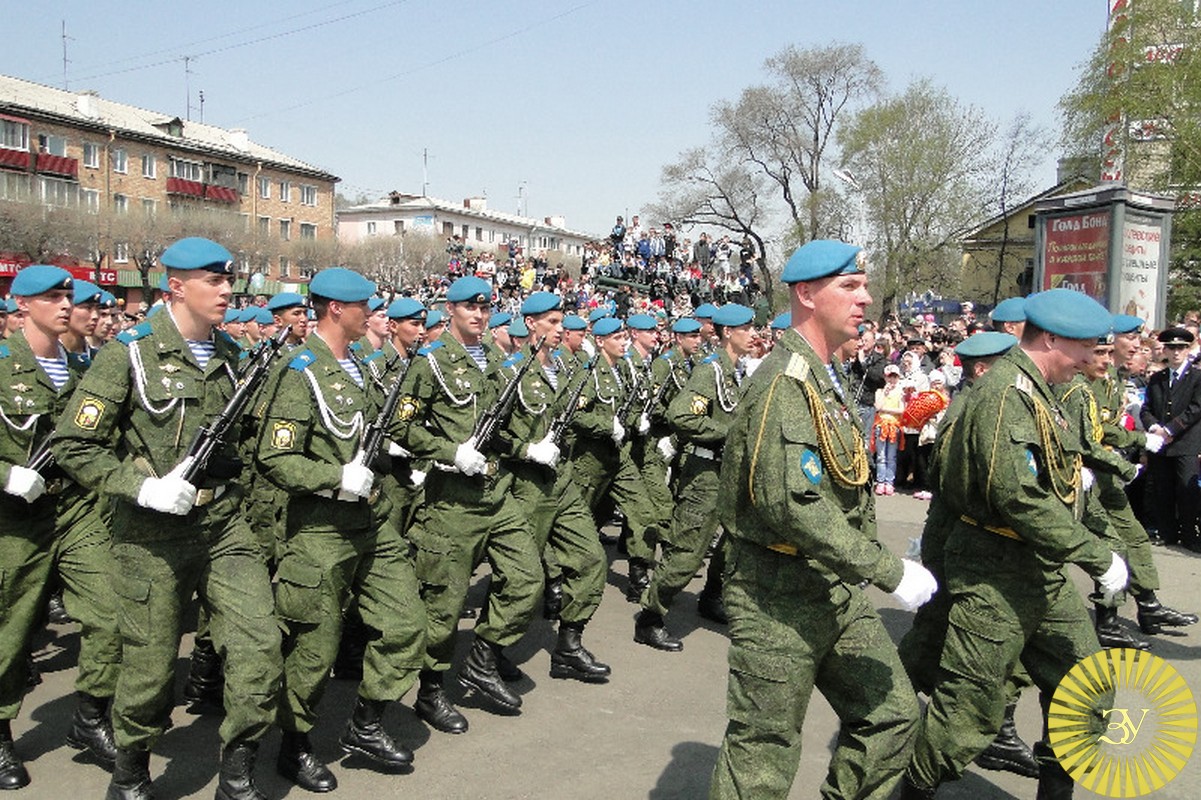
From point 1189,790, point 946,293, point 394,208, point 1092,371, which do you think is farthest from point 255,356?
point 394,208

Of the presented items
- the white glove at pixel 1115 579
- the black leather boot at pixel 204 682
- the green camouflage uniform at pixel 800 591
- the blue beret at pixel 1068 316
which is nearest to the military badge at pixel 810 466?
the green camouflage uniform at pixel 800 591

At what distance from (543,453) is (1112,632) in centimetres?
417

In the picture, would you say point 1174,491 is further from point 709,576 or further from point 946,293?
point 946,293

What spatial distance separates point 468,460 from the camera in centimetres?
544

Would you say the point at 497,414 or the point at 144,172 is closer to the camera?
Result: the point at 497,414

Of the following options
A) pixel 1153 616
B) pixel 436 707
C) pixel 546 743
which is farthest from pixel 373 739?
pixel 1153 616

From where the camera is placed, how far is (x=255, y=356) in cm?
444

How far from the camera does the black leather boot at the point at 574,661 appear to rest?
20.3 ft

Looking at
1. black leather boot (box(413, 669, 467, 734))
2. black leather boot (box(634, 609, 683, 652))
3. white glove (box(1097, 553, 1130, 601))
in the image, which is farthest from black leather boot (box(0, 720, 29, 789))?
white glove (box(1097, 553, 1130, 601))

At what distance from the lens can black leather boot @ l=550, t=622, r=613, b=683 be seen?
6.19m

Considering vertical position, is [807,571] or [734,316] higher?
[734,316]

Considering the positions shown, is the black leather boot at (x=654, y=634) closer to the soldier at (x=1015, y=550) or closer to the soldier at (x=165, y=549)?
the soldier at (x=1015, y=550)
